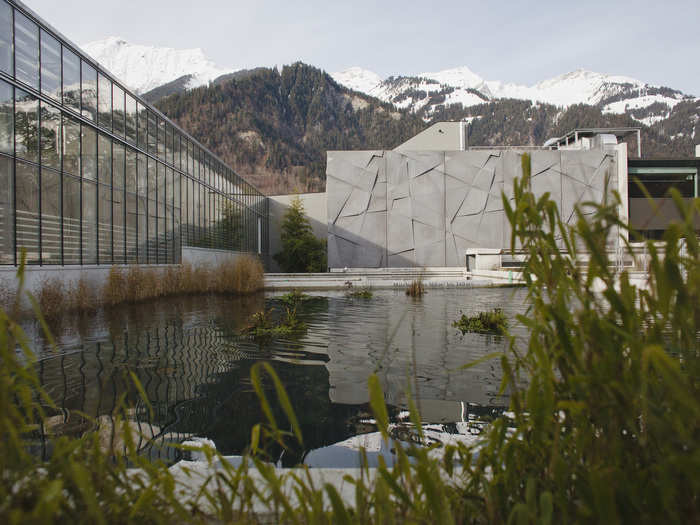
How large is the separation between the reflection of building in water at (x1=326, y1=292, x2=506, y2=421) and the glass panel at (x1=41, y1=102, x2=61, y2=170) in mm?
7764

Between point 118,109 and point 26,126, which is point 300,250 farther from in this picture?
point 26,126

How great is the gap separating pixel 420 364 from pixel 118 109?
13.0m

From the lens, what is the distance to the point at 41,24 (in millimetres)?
9328

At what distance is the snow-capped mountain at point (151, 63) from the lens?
163400 mm

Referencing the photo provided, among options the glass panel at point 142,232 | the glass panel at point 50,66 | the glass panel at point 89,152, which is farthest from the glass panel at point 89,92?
the glass panel at point 142,232

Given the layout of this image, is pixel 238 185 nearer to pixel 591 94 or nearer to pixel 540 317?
pixel 540 317

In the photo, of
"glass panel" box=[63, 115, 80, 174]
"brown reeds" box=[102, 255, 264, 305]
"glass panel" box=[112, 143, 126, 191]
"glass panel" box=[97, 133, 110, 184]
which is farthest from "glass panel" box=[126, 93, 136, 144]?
"brown reeds" box=[102, 255, 264, 305]

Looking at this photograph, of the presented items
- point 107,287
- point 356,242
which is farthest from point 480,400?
point 356,242

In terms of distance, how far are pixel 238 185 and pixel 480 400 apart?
954 inches

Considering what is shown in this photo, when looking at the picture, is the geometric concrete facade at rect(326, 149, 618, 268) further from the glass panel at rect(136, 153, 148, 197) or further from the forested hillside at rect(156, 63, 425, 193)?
the forested hillside at rect(156, 63, 425, 193)

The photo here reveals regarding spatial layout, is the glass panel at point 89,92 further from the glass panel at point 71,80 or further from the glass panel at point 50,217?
the glass panel at point 50,217

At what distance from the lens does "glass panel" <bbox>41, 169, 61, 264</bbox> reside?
9383mm

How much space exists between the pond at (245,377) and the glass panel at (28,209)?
3580mm

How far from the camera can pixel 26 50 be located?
900 centimetres
